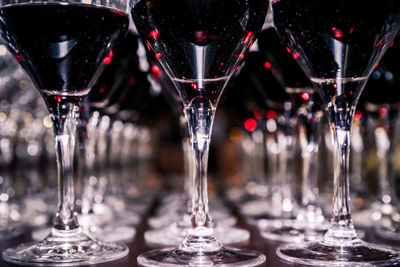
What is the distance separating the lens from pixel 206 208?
0.64 m

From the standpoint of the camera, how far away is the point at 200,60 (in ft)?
2.09

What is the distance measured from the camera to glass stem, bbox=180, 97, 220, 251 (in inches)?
24.6

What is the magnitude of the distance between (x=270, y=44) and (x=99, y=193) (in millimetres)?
641

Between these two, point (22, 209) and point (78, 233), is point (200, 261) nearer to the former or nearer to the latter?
point (78, 233)

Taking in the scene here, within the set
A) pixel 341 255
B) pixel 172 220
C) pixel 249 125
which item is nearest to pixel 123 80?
pixel 172 220

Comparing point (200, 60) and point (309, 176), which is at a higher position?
point (200, 60)

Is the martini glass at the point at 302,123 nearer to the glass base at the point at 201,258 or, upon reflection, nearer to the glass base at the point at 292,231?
the glass base at the point at 292,231

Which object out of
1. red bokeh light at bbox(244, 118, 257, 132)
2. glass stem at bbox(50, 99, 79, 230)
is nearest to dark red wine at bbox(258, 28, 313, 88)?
glass stem at bbox(50, 99, 79, 230)

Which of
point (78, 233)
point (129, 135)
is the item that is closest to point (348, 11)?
point (78, 233)

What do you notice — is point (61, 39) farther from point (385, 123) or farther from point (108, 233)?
point (385, 123)

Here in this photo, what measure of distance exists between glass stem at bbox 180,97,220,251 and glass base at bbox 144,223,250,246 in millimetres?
133

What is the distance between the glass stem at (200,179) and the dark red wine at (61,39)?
15cm

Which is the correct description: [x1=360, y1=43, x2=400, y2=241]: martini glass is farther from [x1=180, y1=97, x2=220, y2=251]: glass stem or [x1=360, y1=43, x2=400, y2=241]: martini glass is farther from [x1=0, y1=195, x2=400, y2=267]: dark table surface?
[x1=180, y1=97, x2=220, y2=251]: glass stem

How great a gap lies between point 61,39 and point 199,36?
0.18 meters
